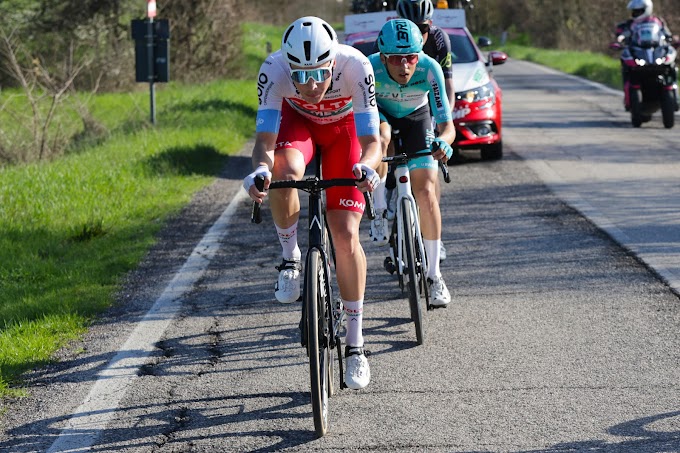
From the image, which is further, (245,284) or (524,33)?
(524,33)

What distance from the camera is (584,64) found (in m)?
37.8

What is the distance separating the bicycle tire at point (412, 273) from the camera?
6.76 metres

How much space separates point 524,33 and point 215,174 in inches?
2413

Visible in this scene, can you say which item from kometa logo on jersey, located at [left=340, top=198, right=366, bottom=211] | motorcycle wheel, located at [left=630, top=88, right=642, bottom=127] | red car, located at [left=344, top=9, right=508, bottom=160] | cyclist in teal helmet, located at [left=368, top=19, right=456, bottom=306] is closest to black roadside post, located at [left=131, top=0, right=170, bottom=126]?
red car, located at [left=344, top=9, right=508, bottom=160]

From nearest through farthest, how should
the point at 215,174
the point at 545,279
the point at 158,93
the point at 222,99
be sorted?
the point at 545,279 < the point at 215,174 < the point at 222,99 < the point at 158,93

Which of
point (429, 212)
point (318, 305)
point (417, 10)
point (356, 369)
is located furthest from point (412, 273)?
point (417, 10)

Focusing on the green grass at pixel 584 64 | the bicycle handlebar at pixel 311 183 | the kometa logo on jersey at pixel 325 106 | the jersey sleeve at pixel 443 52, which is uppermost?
the jersey sleeve at pixel 443 52

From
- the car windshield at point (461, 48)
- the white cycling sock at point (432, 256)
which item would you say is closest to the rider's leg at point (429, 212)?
the white cycling sock at point (432, 256)

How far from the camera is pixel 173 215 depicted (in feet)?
38.8

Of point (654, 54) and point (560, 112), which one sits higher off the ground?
point (654, 54)

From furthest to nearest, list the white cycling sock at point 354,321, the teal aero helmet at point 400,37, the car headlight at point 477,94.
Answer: the car headlight at point 477,94 → the teal aero helmet at point 400,37 → the white cycling sock at point 354,321

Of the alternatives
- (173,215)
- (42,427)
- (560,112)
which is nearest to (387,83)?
(42,427)

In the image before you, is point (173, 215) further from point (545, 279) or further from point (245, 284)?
point (545, 279)

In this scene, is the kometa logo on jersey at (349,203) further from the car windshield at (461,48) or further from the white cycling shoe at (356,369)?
the car windshield at (461,48)
